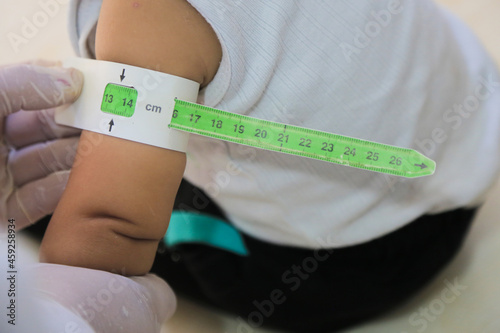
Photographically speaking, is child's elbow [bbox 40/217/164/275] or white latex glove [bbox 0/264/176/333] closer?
white latex glove [bbox 0/264/176/333]

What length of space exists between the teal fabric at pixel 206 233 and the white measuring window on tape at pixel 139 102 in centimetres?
36

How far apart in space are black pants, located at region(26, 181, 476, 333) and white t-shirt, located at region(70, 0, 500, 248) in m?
0.04

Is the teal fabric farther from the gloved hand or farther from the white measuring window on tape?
the white measuring window on tape

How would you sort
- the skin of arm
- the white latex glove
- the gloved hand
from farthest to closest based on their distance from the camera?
1. the gloved hand
2. the skin of arm
3. the white latex glove

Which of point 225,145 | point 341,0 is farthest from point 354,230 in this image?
point 341,0

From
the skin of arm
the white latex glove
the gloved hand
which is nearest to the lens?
the white latex glove

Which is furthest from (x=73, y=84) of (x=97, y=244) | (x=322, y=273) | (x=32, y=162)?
(x=322, y=273)

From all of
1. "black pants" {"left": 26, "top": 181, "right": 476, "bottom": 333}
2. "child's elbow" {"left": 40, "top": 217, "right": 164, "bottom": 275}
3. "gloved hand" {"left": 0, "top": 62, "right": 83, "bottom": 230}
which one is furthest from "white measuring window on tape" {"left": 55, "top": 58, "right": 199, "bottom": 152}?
"black pants" {"left": 26, "top": 181, "right": 476, "bottom": 333}

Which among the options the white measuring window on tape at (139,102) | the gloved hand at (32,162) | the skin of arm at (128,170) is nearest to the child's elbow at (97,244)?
the skin of arm at (128,170)

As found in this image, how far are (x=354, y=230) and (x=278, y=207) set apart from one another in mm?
152

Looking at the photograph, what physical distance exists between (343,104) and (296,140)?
0.10 m

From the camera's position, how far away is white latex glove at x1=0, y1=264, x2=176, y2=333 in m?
0.47

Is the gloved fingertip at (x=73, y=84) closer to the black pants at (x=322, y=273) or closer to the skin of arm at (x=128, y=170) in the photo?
the skin of arm at (x=128, y=170)

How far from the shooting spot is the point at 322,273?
2.99 feet
